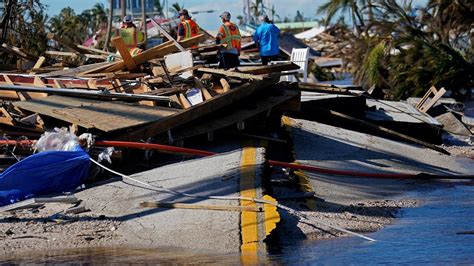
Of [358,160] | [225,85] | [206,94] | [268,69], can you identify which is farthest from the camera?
[268,69]

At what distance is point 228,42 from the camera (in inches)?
737

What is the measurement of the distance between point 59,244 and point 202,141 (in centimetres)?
534

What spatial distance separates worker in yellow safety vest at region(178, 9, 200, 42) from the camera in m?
20.1

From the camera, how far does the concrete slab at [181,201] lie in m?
9.58

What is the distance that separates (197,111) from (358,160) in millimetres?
2990

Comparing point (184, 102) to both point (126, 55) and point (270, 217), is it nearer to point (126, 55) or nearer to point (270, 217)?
point (126, 55)

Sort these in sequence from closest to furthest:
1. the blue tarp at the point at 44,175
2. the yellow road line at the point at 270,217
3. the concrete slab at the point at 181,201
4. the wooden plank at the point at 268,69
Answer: the yellow road line at the point at 270,217 < the concrete slab at the point at 181,201 < the blue tarp at the point at 44,175 < the wooden plank at the point at 268,69

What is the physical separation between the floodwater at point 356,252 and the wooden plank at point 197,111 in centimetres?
389

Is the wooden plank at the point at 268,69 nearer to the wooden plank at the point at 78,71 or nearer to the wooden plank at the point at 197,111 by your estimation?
the wooden plank at the point at 197,111

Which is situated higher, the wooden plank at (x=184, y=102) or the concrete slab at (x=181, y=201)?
the wooden plank at (x=184, y=102)

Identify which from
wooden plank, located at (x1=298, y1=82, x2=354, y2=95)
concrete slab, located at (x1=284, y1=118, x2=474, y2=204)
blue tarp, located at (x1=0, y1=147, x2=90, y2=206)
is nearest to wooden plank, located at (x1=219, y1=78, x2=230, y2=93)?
concrete slab, located at (x1=284, y1=118, x2=474, y2=204)

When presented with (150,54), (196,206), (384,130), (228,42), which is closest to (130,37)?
(228,42)

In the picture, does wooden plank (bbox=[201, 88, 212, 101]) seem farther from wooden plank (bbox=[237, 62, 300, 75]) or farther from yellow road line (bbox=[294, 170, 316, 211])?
yellow road line (bbox=[294, 170, 316, 211])

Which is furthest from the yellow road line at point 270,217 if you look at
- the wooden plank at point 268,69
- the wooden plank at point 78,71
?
the wooden plank at point 78,71
